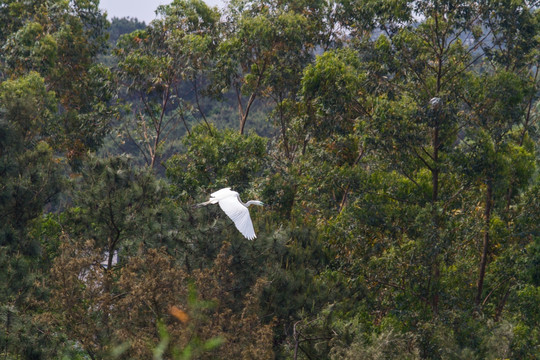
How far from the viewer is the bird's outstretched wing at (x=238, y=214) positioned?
36.4 feet

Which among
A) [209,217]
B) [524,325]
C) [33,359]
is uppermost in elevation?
[209,217]

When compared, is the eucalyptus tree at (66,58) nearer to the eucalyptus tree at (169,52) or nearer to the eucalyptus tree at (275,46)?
the eucalyptus tree at (169,52)

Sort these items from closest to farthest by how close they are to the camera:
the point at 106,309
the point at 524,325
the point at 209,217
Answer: the point at 106,309
the point at 524,325
the point at 209,217

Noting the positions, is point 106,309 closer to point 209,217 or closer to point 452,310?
point 209,217

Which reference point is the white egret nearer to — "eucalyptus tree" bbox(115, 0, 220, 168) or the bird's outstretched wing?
the bird's outstretched wing

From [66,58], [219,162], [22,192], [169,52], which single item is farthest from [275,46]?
[22,192]

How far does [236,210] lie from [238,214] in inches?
4.7

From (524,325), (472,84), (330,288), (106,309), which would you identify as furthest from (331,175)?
(106,309)

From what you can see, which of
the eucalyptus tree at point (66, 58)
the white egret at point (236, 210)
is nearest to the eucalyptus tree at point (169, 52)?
the eucalyptus tree at point (66, 58)

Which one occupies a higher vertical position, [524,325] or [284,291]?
[284,291]

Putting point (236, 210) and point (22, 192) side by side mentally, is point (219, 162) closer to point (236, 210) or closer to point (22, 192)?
point (22, 192)

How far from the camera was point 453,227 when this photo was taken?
12336 mm

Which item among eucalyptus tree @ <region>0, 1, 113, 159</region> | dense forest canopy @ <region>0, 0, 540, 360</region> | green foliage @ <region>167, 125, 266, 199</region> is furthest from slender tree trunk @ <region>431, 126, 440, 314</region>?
eucalyptus tree @ <region>0, 1, 113, 159</region>

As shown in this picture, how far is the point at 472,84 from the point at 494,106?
53cm
